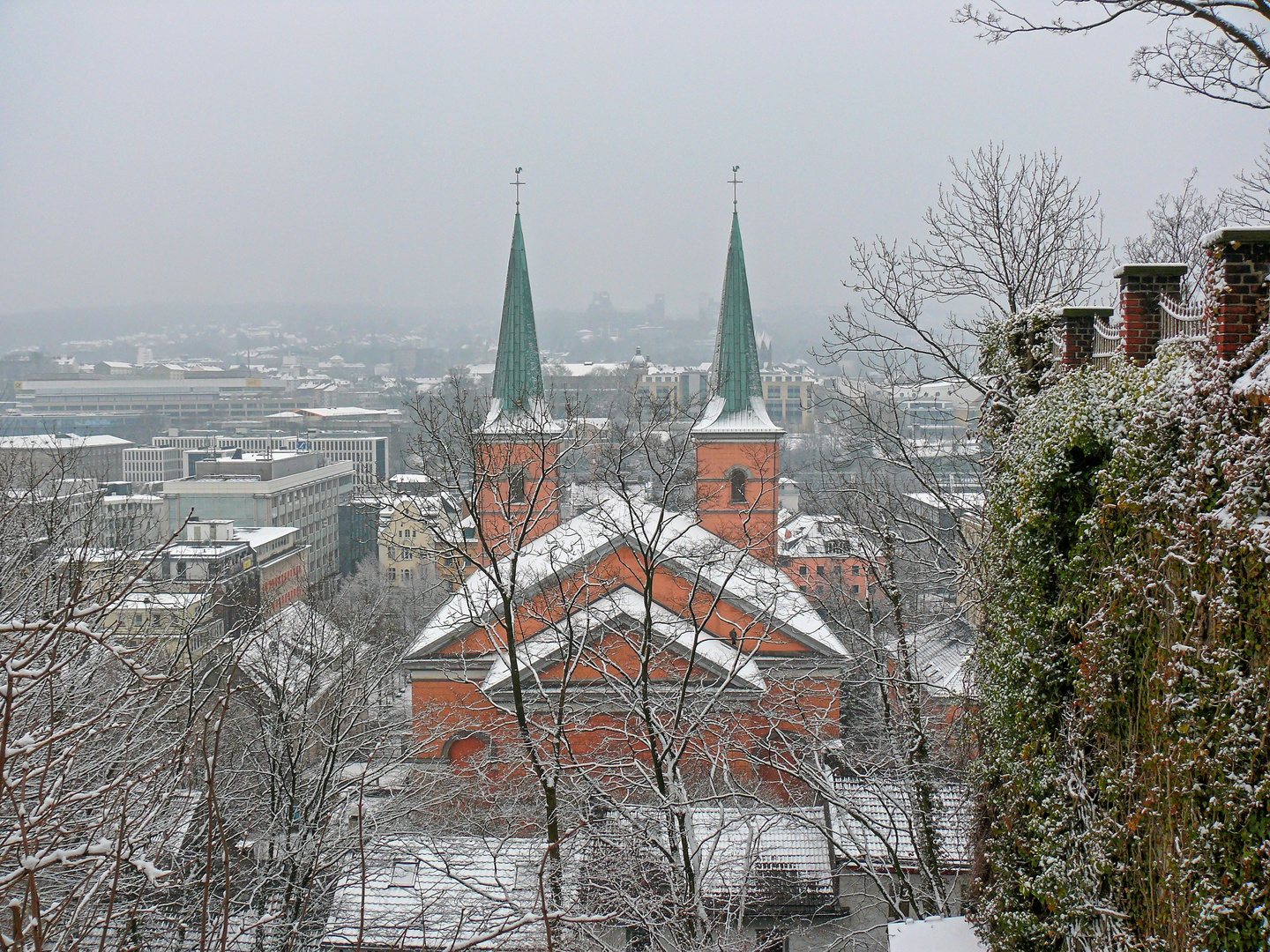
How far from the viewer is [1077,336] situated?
7.27 meters

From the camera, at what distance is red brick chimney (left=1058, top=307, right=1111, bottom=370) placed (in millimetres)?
7191

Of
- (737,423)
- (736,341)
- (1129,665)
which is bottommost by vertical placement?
(1129,665)

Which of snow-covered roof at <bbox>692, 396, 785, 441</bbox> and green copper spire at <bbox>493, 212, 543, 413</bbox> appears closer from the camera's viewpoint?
snow-covered roof at <bbox>692, 396, 785, 441</bbox>

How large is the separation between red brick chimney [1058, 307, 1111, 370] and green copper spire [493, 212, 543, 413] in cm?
1791

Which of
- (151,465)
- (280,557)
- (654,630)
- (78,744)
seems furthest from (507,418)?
(151,465)

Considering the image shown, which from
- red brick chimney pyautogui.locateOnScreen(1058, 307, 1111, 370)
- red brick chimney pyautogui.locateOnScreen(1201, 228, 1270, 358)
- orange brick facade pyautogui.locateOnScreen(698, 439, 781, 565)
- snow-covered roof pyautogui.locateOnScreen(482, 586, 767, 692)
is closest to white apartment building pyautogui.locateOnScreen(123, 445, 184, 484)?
orange brick facade pyautogui.locateOnScreen(698, 439, 781, 565)

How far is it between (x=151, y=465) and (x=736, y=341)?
55.1m

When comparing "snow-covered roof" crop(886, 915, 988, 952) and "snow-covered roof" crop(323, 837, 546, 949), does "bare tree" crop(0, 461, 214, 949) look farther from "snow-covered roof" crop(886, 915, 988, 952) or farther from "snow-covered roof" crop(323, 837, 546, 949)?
"snow-covered roof" crop(886, 915, 988, 952)

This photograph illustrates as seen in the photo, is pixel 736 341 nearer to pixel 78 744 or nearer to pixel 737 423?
pixel 737 423

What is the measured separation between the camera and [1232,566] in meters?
4.21

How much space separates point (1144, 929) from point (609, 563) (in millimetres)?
15276

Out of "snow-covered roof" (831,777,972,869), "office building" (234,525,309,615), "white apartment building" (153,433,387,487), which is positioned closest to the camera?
"snow-covered roof" (831,777,972,869)

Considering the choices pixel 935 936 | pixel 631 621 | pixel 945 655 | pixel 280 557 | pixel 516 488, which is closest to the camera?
pixel 935 936

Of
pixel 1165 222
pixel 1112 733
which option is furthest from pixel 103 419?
pixel 1112 733
